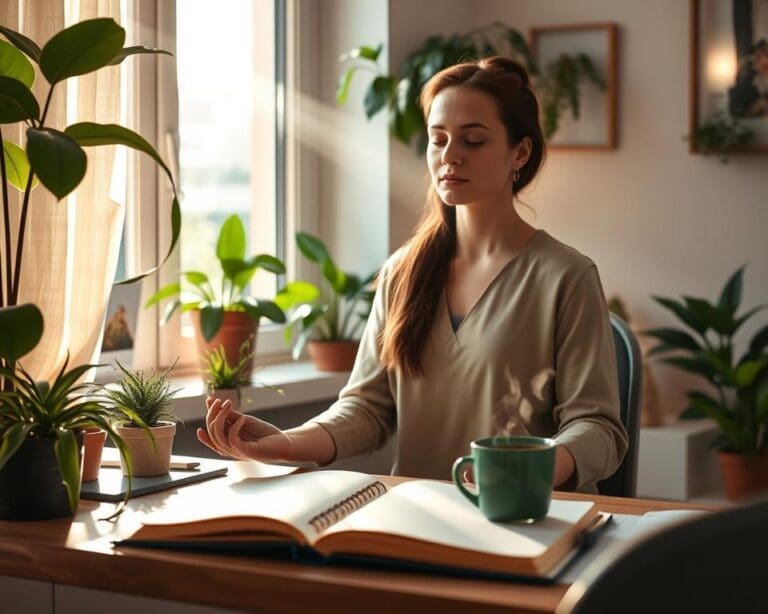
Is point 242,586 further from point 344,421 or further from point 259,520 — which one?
point 344,421

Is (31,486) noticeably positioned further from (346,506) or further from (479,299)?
(479,299)

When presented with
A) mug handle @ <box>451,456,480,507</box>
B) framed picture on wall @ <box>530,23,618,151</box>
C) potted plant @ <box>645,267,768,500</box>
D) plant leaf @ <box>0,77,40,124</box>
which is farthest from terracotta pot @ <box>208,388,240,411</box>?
framed picture on wall @ <box>530,23,618,151</box>

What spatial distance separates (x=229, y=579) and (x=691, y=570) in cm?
63

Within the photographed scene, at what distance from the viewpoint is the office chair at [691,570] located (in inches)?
26.4

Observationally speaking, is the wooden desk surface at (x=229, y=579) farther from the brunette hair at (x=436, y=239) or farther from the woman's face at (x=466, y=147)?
the woman's face at (x=466, y=147)

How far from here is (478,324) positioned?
2016 millimetres

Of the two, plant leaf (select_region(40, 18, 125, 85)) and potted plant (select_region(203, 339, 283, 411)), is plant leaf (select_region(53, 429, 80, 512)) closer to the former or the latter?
plant leaf (select_region(40, 18, 125, 85))

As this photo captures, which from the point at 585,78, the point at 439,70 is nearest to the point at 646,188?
the point at 585,78

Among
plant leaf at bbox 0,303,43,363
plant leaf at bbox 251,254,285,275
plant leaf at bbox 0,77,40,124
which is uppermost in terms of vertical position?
plant leaf at bbox 0,77,40,124

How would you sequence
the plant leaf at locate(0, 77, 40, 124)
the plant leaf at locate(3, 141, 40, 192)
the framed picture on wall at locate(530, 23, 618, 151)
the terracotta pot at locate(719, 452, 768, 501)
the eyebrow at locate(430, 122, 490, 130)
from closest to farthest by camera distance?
the plant leaf at locate(0, 77, 40, 124)
the plant leaf at locate(3, 141, 40, 192)
the eyebrow at locate(430, 122, 490, 130)
the terracotta pot at locate(719, 452, 768, 501)
the framed picture on wall at locate(530, 23, 618, 151)

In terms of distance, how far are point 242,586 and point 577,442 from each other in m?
0.73

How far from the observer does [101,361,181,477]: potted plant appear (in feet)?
5.42

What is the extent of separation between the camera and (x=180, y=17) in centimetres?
307

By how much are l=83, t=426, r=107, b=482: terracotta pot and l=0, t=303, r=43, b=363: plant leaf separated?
0.80 feet
